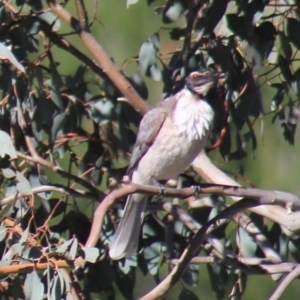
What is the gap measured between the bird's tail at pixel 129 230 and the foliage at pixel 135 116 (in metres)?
0.08

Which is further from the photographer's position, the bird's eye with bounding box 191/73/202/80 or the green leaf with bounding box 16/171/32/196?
the bird's eye with bounding box 191/73/202/80

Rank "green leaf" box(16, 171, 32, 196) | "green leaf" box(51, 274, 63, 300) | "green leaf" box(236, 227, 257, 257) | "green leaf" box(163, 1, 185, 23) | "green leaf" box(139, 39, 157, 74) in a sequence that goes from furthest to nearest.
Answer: "green leaf" box(236, 227, 257, 257) < "green leaf" box(139, 39, 157, 74) < "green leaf" box(163, 1, 185, 23) < "green leaf" box(16, 171, 32, 196) < "green leaf" box(51, 274, 63, 300)

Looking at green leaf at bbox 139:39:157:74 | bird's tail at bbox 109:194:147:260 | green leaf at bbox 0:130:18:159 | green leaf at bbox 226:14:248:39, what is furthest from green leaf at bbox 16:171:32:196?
green leaf at bbox 226:14:248:39

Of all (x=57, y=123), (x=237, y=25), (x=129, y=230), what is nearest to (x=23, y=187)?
(x=57, y=123)

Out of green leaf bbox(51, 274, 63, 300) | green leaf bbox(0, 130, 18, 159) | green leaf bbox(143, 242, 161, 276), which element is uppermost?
green leaf bbox(0, 130, 18, 159)

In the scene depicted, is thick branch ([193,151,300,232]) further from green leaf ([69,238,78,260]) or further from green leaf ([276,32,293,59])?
green leaf ([69,238,78,260])

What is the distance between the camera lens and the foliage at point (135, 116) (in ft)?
11.0

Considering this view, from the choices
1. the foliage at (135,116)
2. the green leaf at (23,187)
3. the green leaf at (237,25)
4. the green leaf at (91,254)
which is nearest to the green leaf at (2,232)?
the foliage at (135,116)

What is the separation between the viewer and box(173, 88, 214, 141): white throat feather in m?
A: 3.64

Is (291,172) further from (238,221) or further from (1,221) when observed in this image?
(1,221)

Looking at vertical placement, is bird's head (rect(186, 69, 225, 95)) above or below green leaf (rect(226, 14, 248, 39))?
below

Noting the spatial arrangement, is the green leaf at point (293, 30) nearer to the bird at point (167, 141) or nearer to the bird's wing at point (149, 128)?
the bird at point (167, 141)

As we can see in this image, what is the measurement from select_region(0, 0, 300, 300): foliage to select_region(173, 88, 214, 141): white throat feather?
0.16 feet

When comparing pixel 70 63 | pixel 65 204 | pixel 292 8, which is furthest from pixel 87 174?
pixel 70 63
